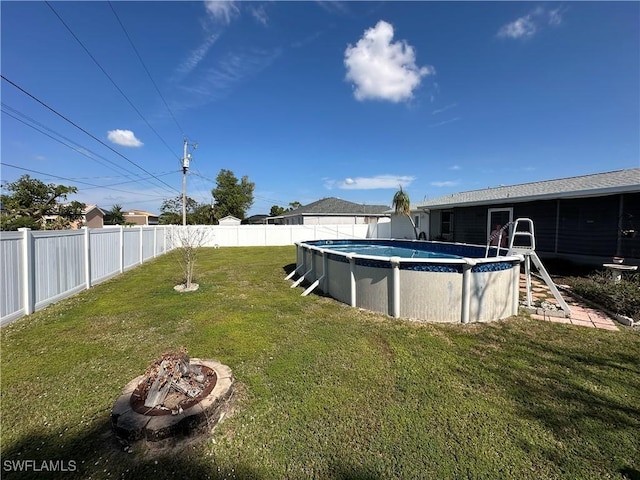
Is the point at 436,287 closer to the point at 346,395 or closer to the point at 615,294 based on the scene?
the point at 346,395

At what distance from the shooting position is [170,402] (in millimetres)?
2404

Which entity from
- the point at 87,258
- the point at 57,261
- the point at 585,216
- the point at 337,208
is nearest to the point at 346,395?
the point at 57,261

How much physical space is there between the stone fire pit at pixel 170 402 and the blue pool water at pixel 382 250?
797 centimetres

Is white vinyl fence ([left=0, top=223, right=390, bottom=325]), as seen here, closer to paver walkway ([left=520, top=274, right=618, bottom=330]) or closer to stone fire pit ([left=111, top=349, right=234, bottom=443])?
stone fire pit ([left=111, top=349, right=234, bottom=443])

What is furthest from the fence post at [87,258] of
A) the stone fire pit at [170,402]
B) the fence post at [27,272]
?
the stone fire pit at [170,402]

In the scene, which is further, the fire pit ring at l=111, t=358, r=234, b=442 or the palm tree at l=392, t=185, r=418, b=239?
the palm tree at l=392, t=185, r=418, b=239

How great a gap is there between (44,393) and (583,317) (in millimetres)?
8267

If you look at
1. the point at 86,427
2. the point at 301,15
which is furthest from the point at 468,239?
the point at 86,427

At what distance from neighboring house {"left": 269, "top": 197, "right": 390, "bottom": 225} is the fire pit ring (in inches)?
1016

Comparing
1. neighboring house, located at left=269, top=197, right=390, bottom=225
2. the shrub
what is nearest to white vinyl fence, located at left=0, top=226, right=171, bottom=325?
the shrub

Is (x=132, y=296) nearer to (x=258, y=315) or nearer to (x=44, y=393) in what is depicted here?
(x=258, y=315)

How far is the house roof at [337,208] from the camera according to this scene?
28.8 m

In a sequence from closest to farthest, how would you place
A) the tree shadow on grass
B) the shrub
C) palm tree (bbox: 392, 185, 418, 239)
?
1. the tree shadow on grass
2. the shrub
3. palm tree (bbox: 392, 185, 418, 239)

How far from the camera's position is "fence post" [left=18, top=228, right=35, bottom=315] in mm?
4758
